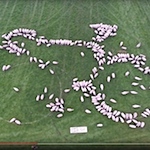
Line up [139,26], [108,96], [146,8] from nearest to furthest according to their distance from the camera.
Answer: [108,96] < [139,26] < [146,8]

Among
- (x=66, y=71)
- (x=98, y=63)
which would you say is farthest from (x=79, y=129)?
(x=98, y=63)

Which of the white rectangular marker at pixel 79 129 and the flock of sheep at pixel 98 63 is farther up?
the flock of sheep at pixel 98 63

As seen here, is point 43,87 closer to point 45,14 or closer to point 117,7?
point 45,14

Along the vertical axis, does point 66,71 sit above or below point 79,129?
above

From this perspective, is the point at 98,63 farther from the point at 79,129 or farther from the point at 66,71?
the point at 79,129

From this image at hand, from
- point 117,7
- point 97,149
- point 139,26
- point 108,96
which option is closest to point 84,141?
point 97,149
